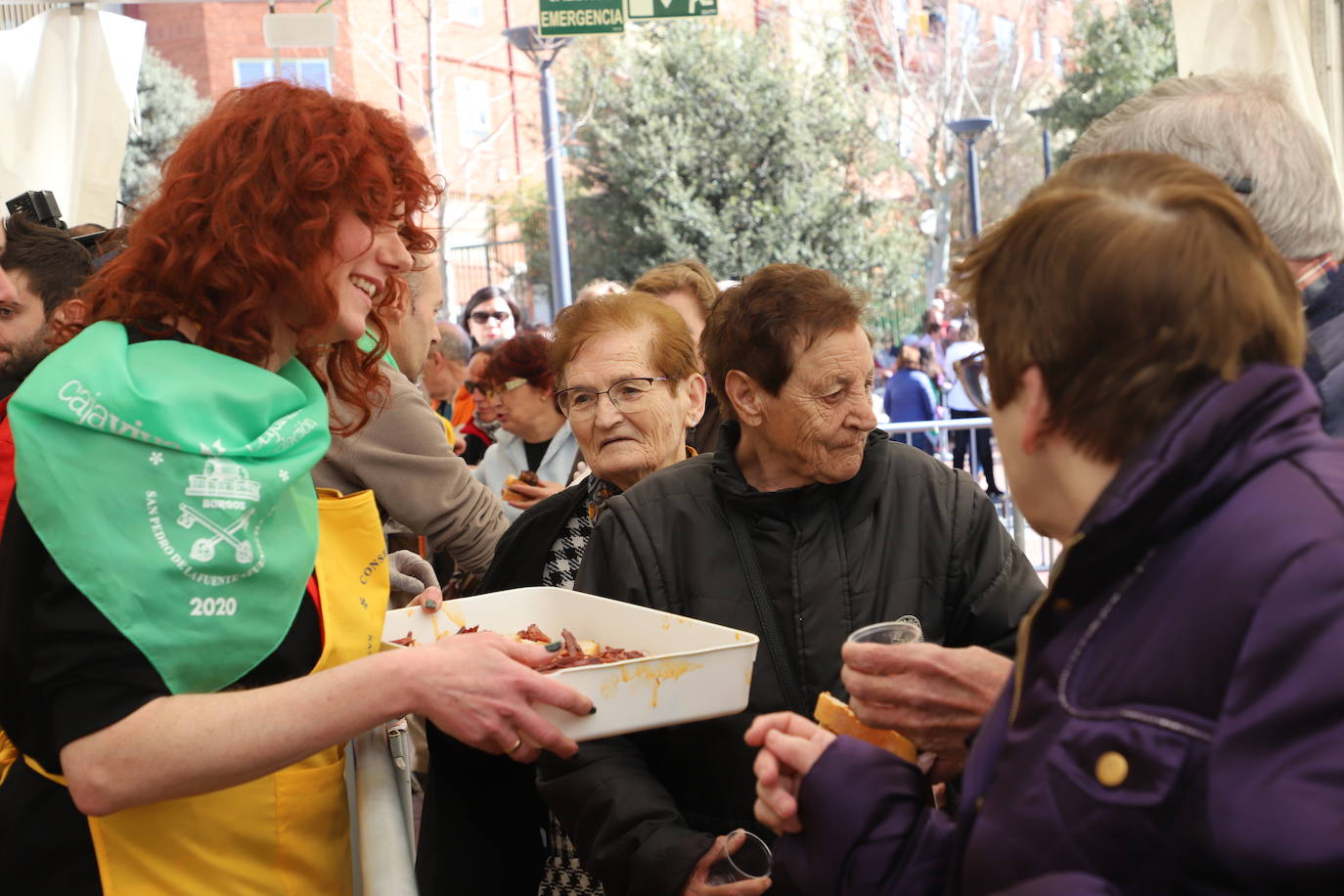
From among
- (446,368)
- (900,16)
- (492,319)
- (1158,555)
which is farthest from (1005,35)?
(1158,555)

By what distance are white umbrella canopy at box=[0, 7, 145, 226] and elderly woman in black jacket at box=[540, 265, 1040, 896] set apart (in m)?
4.12

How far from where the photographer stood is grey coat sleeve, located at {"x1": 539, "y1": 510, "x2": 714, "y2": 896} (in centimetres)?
229

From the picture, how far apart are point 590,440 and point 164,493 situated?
5.72ft

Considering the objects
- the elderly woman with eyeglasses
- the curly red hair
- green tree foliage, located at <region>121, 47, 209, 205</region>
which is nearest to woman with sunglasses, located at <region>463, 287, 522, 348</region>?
the elderly woman with eyeglasses

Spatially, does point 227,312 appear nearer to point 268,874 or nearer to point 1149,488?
point 268,874

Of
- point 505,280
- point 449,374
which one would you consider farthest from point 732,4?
point 449,374

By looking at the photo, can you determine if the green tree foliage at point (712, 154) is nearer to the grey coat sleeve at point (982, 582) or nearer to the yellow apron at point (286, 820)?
the grey coat sleeve at point (982, 582)

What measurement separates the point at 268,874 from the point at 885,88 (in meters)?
29.3

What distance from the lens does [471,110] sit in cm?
3266

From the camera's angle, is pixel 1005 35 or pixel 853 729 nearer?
pixel 853 729

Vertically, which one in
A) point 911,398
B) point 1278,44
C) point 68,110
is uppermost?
point 68,110

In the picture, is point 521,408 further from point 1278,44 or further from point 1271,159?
point 1271,159

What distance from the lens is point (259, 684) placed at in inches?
77.0

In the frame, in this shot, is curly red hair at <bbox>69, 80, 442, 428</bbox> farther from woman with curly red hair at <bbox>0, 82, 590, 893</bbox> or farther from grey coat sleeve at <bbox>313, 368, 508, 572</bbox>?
grey coat sleeve at <bbox>313, 368, 508, 572</bbox>
